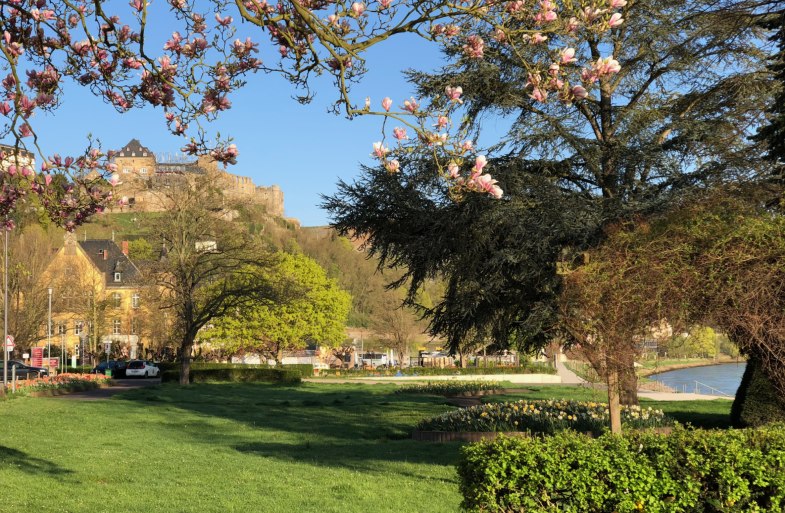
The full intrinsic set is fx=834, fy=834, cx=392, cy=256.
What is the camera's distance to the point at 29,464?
13.5 metres

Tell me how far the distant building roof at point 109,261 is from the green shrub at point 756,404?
255 ft

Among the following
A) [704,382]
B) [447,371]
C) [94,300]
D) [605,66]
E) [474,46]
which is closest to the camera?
[605,66]

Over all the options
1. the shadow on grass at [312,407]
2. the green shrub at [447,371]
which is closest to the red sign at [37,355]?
the shadow on grass at [312,407]

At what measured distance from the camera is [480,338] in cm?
1941

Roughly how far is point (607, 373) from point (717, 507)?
374 centimetres

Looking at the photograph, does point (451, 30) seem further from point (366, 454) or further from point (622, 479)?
point (366, 454)

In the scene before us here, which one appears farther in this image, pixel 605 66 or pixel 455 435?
pixel 455 435

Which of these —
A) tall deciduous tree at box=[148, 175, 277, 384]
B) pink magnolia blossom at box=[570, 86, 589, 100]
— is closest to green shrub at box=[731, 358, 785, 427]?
pink magnolia blossom at box=[570, 86, 589, 100]

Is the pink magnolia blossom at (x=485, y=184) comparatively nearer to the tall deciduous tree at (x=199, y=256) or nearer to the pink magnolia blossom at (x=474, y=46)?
the pink magnolia blossom at (x=474, y=46)

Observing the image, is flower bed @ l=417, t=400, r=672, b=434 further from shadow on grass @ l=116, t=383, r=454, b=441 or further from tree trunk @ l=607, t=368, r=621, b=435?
tree trunk @ l=607, t=368, r=621, b=435

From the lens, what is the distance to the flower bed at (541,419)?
1662 centimetres

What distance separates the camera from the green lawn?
10.5 metres

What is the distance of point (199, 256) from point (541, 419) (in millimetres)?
26451

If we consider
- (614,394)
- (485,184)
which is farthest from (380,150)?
(614,394)
